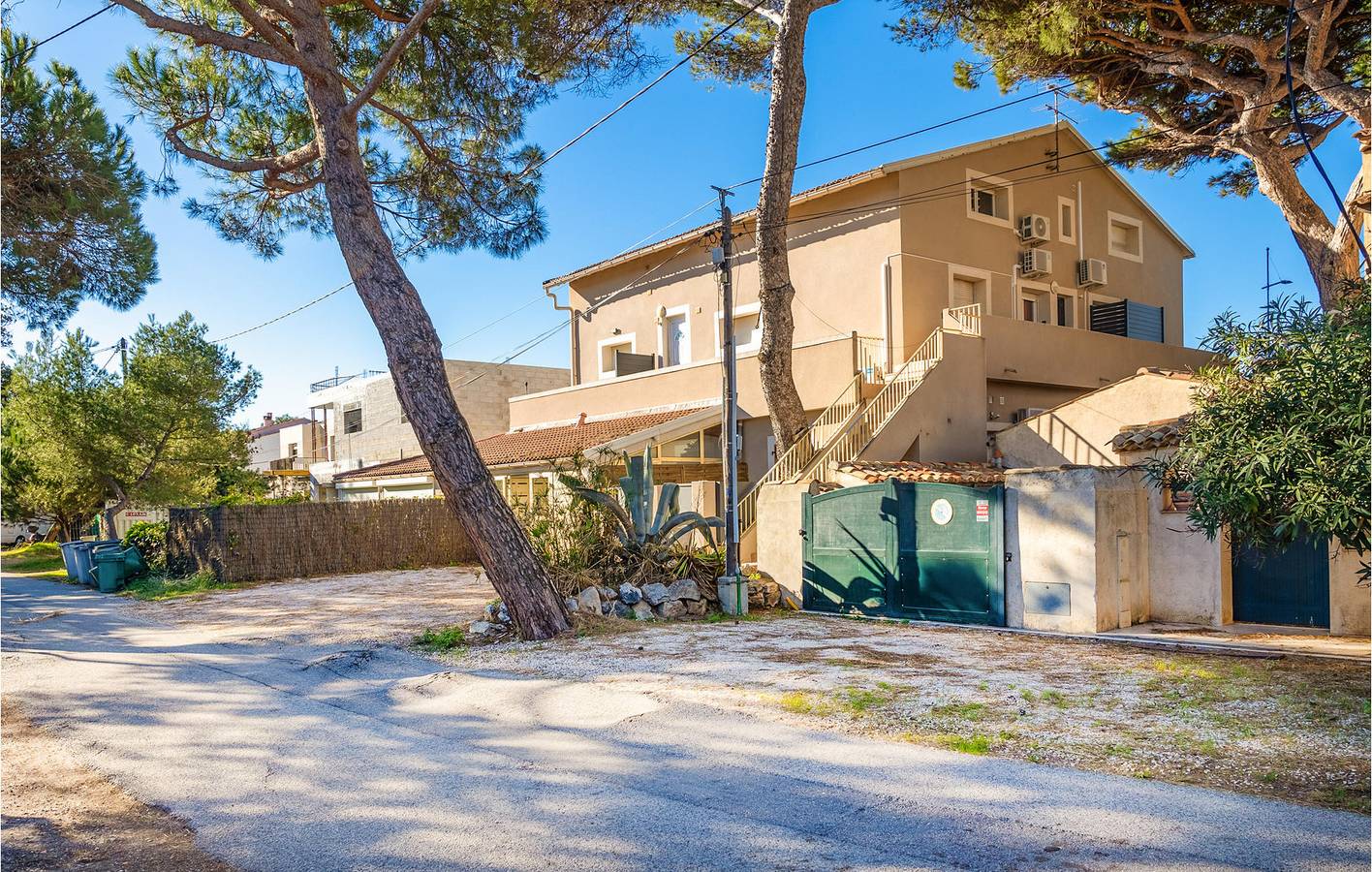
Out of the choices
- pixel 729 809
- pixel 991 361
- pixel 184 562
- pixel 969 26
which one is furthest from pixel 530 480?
pixel 729 809

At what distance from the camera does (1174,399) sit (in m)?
14.0

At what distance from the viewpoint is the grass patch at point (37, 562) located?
85.5ft

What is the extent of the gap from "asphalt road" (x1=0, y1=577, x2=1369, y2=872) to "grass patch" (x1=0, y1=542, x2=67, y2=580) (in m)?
20.3

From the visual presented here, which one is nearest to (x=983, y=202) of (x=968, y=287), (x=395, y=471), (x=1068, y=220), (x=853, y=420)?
(x=968, y=287)

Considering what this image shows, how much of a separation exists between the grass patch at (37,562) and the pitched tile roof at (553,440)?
9210 millimetres

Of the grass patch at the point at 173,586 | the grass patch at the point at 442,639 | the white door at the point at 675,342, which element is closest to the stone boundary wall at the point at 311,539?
the grass patch at the point at 173,586

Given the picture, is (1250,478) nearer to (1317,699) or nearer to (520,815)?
(1317,699)

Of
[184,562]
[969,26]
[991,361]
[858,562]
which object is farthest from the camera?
[184,562]

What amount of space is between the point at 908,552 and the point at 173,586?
555 inches

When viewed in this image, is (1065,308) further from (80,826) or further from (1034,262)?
(80,826)

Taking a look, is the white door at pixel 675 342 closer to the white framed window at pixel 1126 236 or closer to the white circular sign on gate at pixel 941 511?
the white framed window at pixel 1126 236

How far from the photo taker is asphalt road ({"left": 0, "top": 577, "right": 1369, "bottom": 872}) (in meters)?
4.38

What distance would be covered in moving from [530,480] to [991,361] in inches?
417

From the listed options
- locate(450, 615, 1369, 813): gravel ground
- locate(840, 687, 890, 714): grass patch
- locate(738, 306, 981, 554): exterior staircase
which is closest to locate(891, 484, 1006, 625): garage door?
locate(450, 615, 1369, 813): gravel ground
